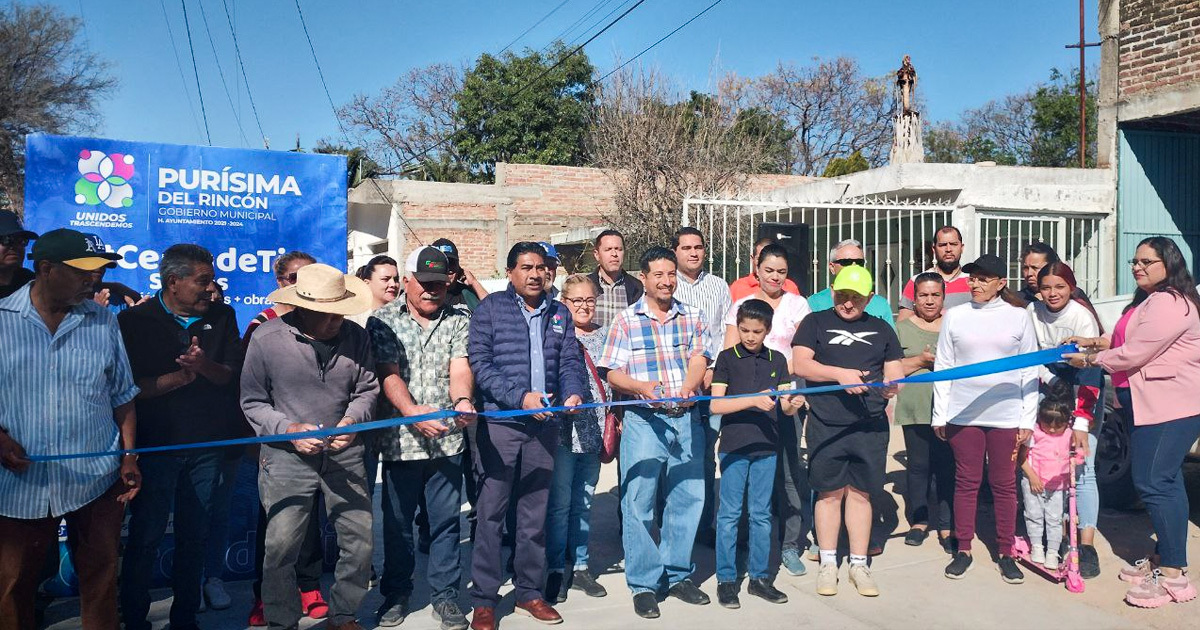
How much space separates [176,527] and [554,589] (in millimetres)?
2015

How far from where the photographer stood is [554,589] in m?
→ 5.20

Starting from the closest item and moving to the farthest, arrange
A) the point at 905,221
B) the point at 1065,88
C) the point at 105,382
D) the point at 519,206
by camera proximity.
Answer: the point at 105,382 → the point at 905,221 → the point at 519,206 → the point at 1065,88

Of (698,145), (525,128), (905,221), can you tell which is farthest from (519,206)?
(905,221)

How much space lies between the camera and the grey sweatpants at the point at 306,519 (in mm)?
4320

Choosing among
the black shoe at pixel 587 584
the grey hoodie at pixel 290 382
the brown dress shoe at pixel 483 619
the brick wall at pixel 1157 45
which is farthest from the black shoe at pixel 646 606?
the brick wall at pixel 1157 45

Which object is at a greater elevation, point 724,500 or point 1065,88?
point 1065,88

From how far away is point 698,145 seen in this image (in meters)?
19.8

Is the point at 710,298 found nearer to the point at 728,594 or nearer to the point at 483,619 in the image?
the point at 728,594

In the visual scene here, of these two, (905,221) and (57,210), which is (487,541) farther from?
(905,221)

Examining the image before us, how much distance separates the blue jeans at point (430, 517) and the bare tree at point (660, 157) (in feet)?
48.9

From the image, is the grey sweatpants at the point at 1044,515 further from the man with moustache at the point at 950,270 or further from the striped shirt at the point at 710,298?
the striped shirt at the point at 710,298

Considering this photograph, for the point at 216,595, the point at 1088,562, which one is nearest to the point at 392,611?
the point at 216,595

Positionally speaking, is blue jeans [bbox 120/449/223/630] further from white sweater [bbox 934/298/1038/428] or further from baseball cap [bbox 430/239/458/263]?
white sweater [bbox 934/298/1038/428]

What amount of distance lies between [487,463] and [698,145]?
15866 millimetres
